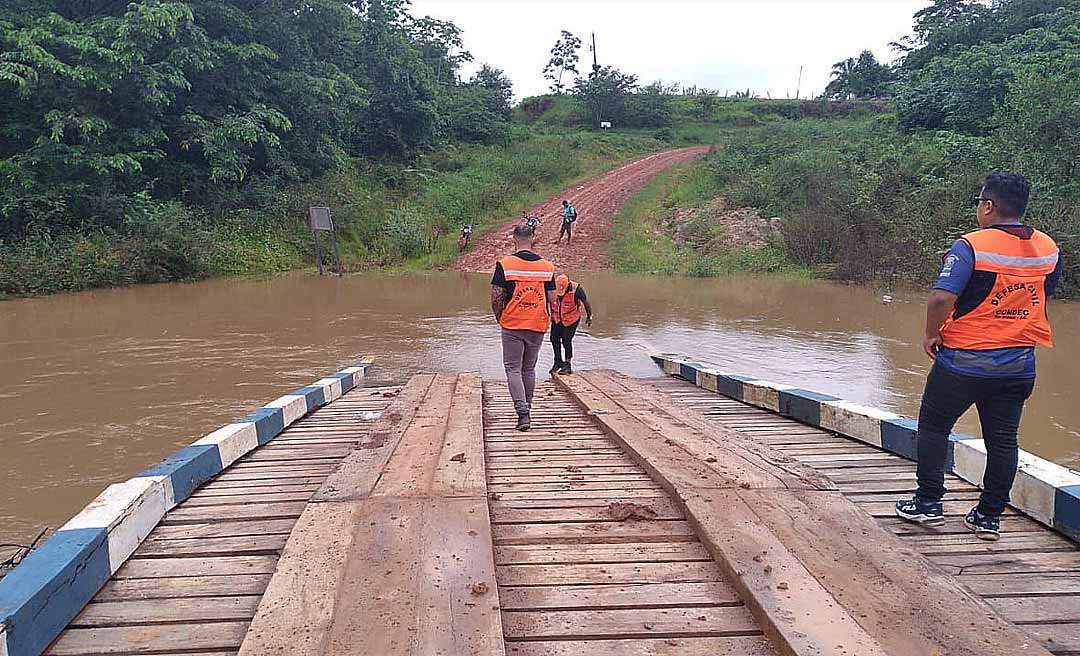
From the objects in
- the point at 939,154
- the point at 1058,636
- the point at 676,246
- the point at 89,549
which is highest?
the point at 939,154

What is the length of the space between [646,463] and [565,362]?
5654 mm

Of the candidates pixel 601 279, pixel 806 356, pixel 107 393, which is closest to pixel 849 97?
pixel 601 279

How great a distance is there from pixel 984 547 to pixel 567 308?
664 centimetres

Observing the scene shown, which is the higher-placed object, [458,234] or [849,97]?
[849,97]

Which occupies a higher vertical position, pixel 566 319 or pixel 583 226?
pixel 583 226

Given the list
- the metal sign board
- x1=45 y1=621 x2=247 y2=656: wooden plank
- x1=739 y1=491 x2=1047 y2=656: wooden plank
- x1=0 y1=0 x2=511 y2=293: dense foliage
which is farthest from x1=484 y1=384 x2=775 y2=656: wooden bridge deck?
the metal sign board

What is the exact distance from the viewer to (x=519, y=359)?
593cm

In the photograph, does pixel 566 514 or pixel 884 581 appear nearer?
pixel 884 581

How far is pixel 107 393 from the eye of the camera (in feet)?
28.2

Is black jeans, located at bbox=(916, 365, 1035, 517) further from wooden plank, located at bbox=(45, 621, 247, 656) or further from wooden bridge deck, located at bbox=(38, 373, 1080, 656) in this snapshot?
wooden plank, located at bbox=(45, 621, 247, 656)

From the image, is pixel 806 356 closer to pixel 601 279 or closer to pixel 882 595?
pixel 882 595

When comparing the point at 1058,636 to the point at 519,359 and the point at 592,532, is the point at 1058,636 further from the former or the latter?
the point at 519,359

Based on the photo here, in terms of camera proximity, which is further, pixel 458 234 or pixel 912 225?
pixel 458 234

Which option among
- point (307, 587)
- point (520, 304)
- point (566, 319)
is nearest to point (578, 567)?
point (307, 587)
